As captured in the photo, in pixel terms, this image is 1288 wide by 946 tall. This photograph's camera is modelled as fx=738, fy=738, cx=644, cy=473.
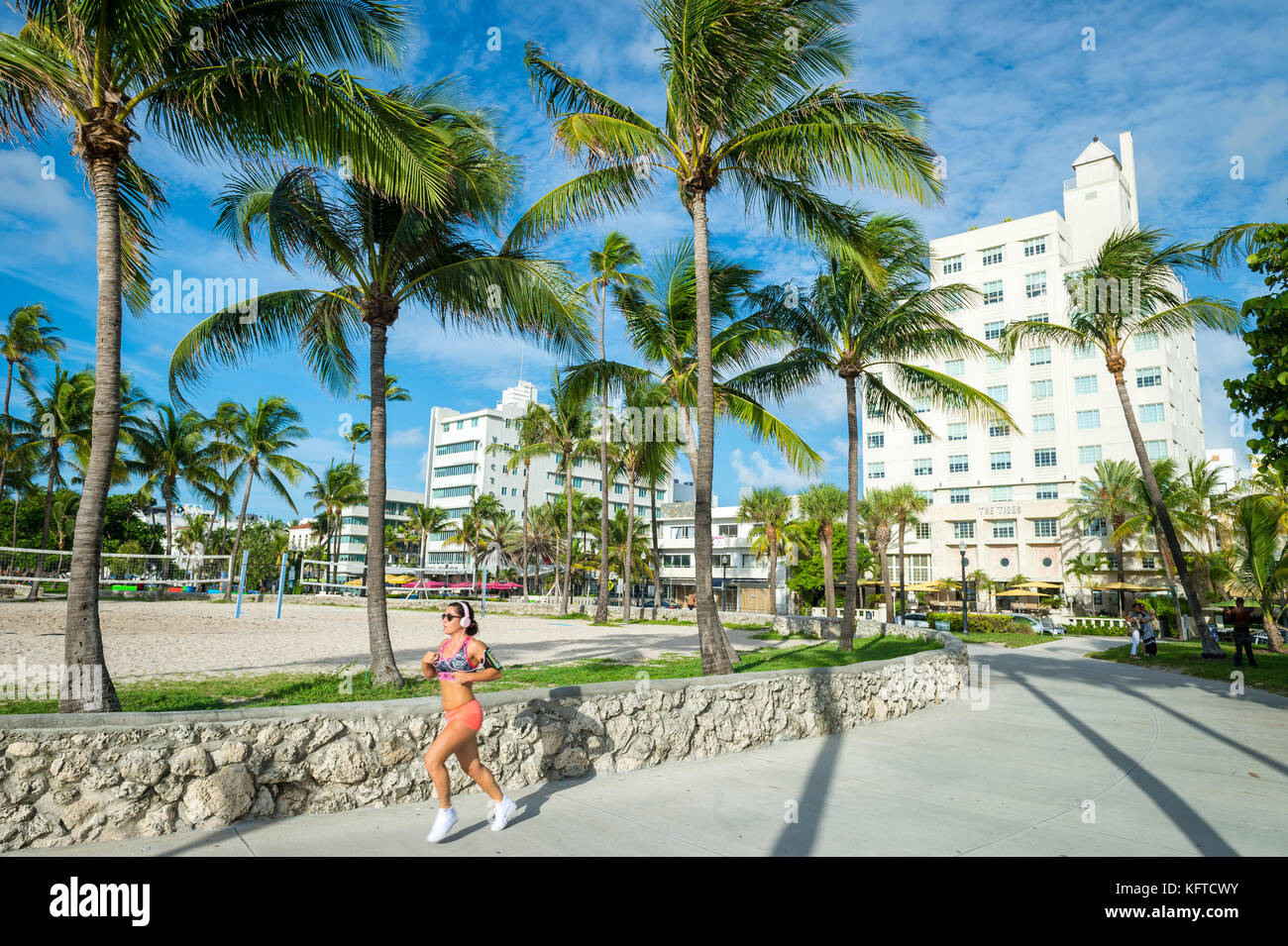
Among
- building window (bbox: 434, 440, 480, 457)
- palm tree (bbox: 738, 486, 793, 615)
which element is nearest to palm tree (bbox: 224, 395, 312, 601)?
palm tree (bbox: 738, 486, 793, 615)

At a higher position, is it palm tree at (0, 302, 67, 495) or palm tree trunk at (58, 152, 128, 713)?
palm tree at (0, 302, 67, 495)

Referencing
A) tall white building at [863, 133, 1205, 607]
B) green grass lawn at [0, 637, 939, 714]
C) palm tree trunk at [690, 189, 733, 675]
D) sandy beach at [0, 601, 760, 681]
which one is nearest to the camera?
green grass lawn at [0, 637, 939, 714]

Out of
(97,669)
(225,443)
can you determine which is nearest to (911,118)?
(97,669)

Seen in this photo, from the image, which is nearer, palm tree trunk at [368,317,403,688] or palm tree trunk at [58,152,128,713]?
palm tree trunk at [58,152,128,713]

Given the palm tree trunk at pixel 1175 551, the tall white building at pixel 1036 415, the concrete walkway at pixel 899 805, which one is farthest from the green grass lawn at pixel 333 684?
the tall white building at pixel 1036 415

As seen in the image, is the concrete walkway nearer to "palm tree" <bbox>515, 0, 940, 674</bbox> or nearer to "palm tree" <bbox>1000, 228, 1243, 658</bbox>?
"palm tree" <bbox>515, 0, 940, 674</bbox>

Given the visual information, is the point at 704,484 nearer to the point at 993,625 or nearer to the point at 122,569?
the point at 993,625

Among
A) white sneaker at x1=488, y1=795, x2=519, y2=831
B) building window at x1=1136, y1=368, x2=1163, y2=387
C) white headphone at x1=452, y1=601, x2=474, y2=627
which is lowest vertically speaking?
white sneaker at x1=488, y1=795, x2=519, y2=831

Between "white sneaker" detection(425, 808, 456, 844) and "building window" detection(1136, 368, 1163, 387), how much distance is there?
205 feet

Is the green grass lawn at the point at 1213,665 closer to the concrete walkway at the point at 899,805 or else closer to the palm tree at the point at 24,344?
the concrete walkway at the point at 899,805

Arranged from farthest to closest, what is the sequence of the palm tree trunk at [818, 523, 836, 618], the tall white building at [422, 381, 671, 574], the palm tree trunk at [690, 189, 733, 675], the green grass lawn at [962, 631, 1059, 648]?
1. the tall white building at [422, 381, 671, 574]
2. the palm tree trunk at [818, 523, 836, 618]
3. the green grass lawn at [962, 631, 1059, 648]
4. the palm tree trunk at [690, 189, 733, 675]

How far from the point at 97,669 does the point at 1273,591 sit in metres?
29.2

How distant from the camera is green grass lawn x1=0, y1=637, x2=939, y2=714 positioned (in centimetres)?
784

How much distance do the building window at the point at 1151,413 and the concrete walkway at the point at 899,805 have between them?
172 ft
